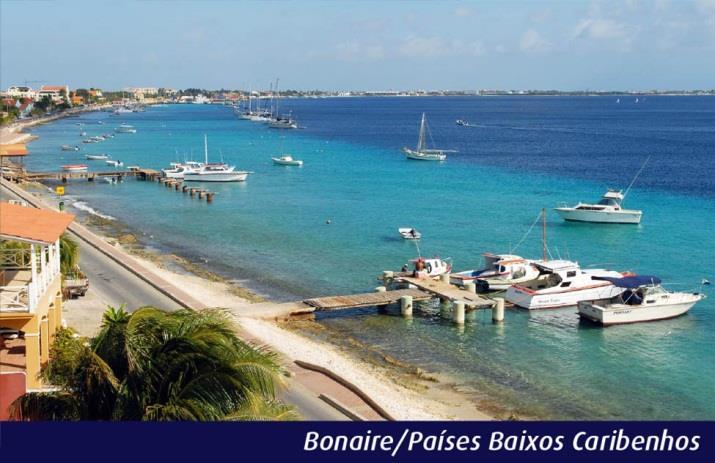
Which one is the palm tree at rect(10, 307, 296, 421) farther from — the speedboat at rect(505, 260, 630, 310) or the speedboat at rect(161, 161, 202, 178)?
the speedboat at rect(161, 161, 202, 178)

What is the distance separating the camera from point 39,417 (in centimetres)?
1377

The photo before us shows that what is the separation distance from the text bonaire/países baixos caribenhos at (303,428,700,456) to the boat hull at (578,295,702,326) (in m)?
24.2

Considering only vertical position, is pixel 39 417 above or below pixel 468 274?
above

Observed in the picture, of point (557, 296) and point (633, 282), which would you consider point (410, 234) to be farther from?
point (633, 282)

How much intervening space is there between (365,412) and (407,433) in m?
11.3

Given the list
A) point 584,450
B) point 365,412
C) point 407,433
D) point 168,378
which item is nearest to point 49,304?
point 365,412

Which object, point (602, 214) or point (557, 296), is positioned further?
point (602, 214)

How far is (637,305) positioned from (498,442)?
Result: 88.1 feet

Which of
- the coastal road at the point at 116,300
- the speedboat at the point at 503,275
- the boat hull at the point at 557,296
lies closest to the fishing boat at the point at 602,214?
the speedboat at the point at 503,275

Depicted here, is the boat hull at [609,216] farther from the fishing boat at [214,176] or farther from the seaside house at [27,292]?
the seaside house at [27,292]

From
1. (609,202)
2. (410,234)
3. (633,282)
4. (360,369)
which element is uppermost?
(609,202)

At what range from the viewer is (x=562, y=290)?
38.7m

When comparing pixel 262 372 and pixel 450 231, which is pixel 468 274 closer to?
pixel 450 231

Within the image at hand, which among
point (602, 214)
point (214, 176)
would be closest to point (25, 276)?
point (602, 214)
